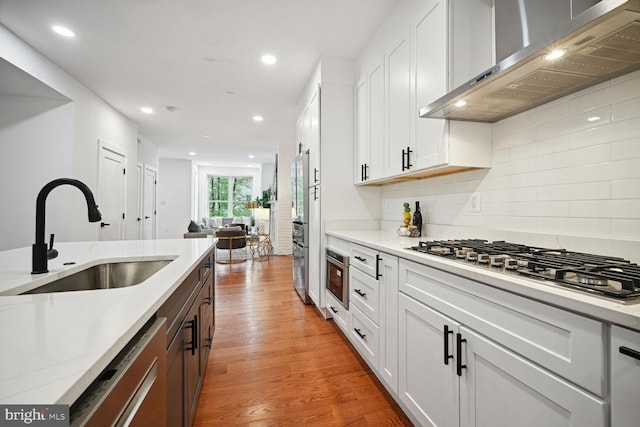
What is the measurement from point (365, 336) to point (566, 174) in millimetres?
1473

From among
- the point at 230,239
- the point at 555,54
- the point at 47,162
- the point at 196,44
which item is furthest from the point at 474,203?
the point at 230,239

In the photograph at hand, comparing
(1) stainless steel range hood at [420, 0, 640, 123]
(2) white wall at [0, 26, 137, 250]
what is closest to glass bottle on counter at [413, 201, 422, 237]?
(1) stainless steel range hood at [420, 0, 640, 123]

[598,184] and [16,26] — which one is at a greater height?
[16,26]

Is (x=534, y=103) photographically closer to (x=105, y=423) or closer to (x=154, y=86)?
(x=105, y=423)

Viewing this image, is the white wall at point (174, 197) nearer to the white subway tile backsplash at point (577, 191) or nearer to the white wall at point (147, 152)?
the white wall at point (147, 152)

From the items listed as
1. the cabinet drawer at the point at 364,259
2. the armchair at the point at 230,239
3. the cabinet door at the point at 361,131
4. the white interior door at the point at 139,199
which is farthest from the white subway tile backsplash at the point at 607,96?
the white interior door at the point at 139,199

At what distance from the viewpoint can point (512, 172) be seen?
1599mm

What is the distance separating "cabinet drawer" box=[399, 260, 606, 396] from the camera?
670mm

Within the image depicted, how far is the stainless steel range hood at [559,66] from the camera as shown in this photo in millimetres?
851

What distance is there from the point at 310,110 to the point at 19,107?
3.49 m

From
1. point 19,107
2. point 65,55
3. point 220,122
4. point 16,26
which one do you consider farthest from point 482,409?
point 220,122

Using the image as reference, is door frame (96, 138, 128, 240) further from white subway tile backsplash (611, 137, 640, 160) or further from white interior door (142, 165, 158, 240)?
white subway tile backsplash (611, 137, 640, 160)

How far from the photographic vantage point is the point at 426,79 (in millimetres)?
1781

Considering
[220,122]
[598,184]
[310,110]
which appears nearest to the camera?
[598,184]
